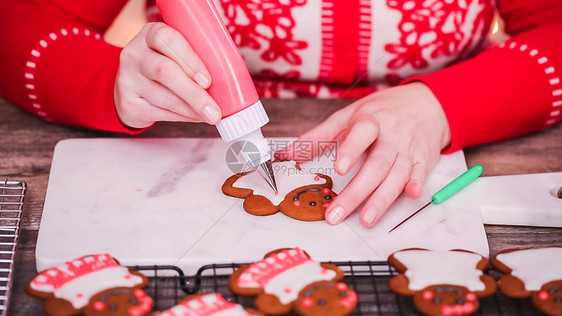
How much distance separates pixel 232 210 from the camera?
0.83 metres

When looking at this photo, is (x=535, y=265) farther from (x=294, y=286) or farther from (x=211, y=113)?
(x=211, y=113)

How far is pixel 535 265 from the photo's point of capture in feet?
2.33

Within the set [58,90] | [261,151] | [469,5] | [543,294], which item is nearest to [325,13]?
[469,5]

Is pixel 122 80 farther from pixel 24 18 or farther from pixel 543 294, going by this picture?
pixel 543 294

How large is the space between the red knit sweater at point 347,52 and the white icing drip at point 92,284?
0.32 metres

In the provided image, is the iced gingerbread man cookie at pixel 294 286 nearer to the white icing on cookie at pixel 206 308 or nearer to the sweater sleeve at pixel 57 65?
the white icing on cookie at pixel 206 308

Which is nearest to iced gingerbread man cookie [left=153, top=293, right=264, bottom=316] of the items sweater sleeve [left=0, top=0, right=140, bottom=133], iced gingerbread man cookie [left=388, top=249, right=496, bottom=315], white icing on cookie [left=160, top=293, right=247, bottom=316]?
white icing on cookie [left=160, top=293, right=247, bottom=316]

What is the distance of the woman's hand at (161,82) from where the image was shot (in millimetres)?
742

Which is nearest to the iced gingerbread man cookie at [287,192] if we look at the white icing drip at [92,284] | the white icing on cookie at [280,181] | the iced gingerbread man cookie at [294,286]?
the white icing on cookie at [280,181]

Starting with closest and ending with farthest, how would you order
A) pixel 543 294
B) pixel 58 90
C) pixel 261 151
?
1. pixel 543 294
2. pixel 261 151
3. pixel 58 90

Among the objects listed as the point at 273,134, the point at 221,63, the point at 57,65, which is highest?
the point at 221,63

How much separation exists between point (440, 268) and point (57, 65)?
70 centimetres

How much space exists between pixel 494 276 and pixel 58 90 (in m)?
0.74

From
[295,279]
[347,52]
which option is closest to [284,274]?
[295,279]
